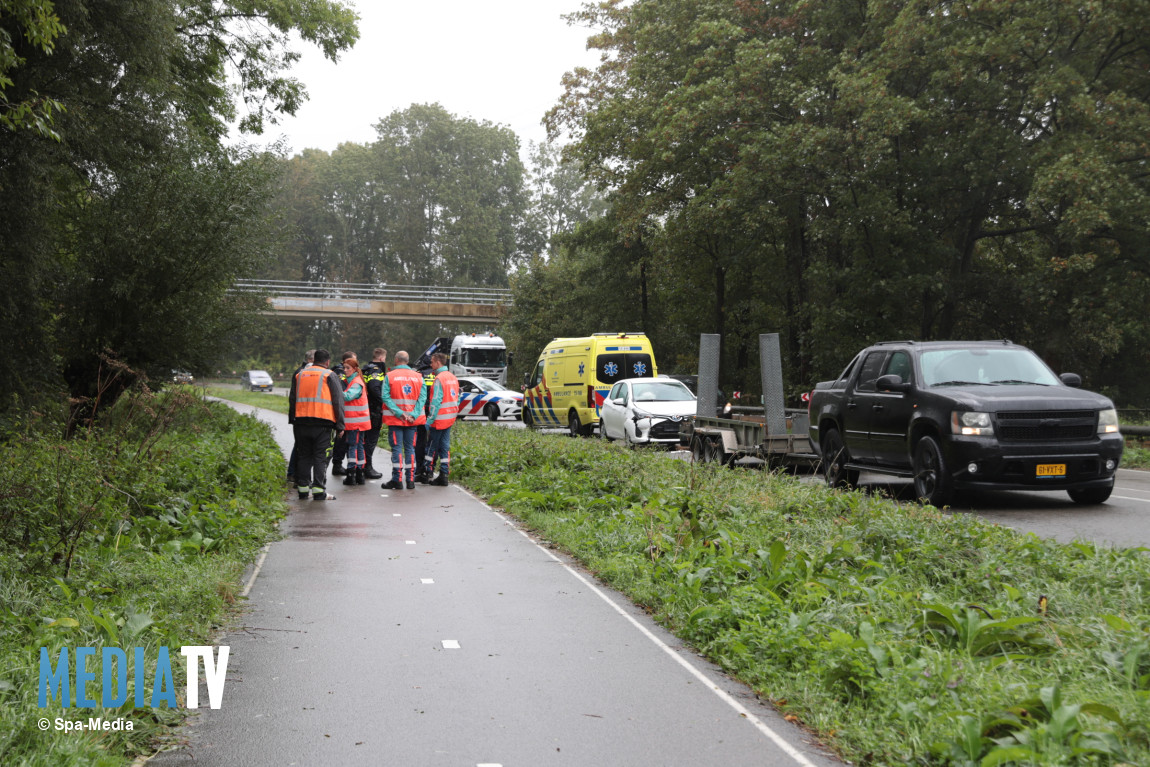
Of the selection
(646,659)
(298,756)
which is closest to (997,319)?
(646,659)

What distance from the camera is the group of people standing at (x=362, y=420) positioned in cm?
1337

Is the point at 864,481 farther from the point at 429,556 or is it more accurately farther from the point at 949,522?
the point at 429,556

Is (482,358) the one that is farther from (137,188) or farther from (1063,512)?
(1063,512)

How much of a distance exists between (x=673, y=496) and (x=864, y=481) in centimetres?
605

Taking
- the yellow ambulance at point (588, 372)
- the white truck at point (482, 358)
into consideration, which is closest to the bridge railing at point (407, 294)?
the white truck at point (482, 358)

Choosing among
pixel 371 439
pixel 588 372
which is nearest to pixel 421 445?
pixel 371 439

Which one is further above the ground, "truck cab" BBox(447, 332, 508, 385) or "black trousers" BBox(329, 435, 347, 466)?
"truck cab" BBox(447, 332, 508, 385)

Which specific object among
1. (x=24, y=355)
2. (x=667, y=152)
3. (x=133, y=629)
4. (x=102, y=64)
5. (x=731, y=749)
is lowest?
(x=731, y=749)

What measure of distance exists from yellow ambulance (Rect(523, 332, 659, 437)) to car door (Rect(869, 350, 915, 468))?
13097mm

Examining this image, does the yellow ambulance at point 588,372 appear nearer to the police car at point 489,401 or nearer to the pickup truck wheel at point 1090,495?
the police car at point 489,401

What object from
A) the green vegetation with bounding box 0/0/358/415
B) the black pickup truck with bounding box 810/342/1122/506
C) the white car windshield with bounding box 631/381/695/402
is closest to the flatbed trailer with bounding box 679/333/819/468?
the black pickup truck with bounding box 810/342/1122/506

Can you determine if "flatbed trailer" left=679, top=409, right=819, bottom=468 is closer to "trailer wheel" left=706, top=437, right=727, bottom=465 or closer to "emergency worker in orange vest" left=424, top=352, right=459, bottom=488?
"trailer wheel" left=706, top=437, right=727, bottom=465

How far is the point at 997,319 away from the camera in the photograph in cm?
2775

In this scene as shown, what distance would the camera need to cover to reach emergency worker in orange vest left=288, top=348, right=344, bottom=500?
13297 mm
